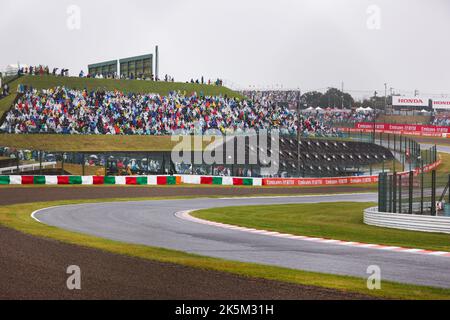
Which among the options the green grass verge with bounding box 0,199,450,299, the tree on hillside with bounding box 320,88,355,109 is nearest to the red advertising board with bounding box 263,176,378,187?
the green grass verge with bounding box 0,199,450,299

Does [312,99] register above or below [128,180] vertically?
above

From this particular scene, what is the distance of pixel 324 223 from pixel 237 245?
7.58m

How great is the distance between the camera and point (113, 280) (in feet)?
43.0

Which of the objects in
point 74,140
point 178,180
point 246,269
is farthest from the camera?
point 74,140

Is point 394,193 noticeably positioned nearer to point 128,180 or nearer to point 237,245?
point 237,245

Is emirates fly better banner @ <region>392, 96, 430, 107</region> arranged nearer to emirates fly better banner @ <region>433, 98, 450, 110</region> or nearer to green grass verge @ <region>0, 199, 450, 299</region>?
emirates fly better banner @ <region>433, 98, 450, 110</region>

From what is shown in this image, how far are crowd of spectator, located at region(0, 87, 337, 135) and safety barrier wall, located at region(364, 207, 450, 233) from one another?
98.9 feet

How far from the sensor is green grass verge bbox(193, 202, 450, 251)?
21375mm

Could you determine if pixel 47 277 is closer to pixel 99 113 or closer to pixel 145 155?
pixel 145 155

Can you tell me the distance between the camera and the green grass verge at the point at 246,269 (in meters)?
13.0

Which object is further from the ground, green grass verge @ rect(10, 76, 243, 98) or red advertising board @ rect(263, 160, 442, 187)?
green grass verge @ rect(10, 76, 243, 98)

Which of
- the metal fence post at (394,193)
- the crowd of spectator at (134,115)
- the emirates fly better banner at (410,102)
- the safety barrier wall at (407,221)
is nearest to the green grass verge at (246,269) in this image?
the safety barrier wall at (407,221)

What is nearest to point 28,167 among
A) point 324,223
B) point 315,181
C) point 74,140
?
point 74,140
